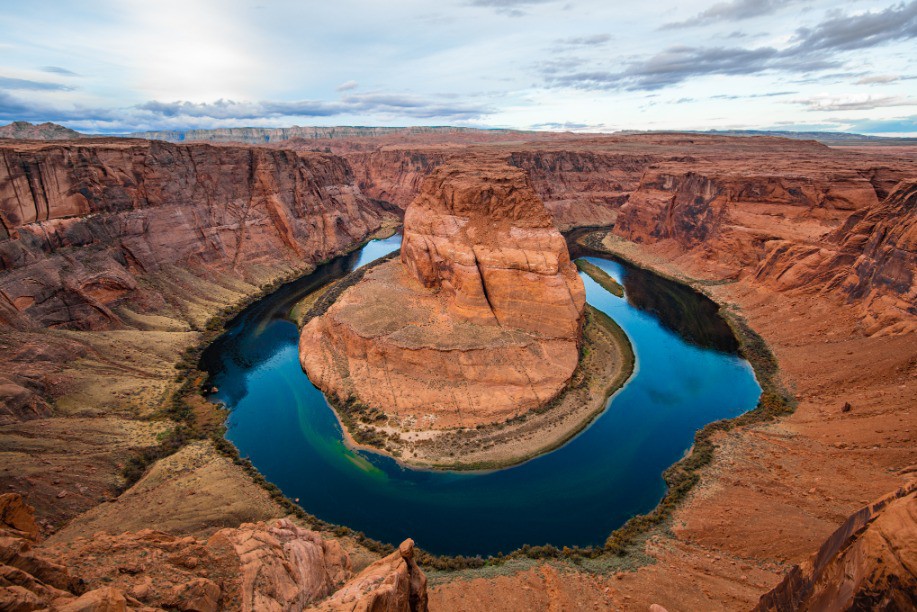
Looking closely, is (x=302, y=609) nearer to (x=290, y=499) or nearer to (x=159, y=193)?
(x=290, y=499)

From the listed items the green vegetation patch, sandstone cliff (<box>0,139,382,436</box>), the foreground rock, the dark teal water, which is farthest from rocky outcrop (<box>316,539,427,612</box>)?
the green vegetation patch

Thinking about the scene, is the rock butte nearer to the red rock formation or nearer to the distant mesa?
the red rock formation

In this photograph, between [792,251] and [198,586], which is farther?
[792,251]

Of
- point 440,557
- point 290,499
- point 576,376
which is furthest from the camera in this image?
point 576,376

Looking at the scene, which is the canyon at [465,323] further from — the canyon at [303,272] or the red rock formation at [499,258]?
the canyon at [303,272]

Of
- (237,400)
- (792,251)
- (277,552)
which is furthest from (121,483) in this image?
(792,251)

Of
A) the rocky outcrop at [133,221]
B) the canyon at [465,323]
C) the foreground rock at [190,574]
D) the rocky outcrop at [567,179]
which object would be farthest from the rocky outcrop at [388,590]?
the rocky outcrop at [567,179]
